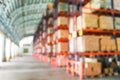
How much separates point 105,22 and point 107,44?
0.88 meters

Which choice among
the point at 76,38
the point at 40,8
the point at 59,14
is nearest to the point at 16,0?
the point at 40,8

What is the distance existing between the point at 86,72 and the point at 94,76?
1.30 ft

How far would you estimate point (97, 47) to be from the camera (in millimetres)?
7211

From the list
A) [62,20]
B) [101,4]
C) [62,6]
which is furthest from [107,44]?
[62,6]

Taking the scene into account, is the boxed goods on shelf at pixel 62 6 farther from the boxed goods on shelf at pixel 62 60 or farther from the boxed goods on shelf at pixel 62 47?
the boxed goods on shelf at pixel 62 60

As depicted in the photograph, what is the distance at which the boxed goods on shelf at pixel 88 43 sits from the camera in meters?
7.04

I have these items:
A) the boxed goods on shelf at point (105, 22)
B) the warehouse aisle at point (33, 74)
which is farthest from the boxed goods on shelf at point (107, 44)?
the warehouse aisle at point (33, 74)

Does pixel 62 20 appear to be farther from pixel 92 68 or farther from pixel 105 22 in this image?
pixel 92 68

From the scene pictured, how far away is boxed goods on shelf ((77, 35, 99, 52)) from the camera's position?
704 centimetres

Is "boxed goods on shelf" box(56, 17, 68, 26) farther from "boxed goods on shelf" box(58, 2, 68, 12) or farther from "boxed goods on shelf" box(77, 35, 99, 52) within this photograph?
"boxed goods on shelf" box(77, 35, 99, 52)

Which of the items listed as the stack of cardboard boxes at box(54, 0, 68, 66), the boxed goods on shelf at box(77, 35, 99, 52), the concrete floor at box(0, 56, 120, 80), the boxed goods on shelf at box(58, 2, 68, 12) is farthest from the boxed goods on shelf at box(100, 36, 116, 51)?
the boxed goods on shelf at box(58, 2, 68, 12)

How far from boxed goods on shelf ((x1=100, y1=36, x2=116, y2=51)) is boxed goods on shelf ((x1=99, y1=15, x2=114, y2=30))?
432mm

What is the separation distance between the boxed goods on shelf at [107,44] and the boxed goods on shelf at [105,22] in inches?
17.0

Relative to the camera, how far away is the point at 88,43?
709cm
